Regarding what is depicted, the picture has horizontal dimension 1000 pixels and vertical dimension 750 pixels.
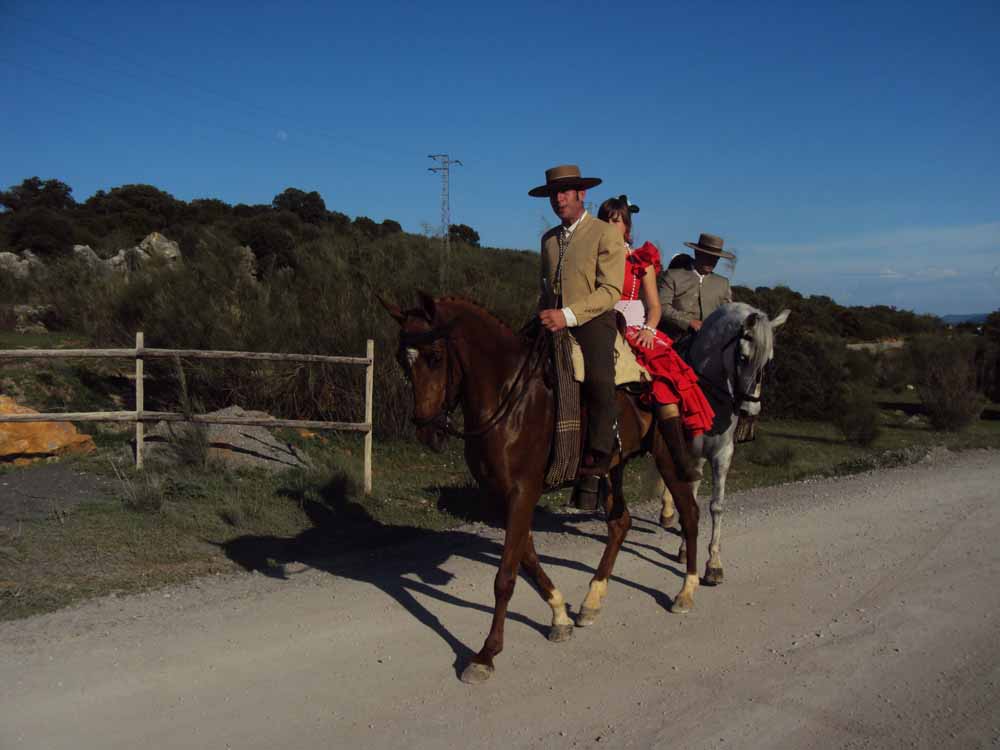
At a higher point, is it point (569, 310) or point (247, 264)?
point (247, 264)

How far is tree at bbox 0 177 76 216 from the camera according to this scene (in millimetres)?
47219

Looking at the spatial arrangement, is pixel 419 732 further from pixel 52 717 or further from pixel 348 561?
pixel 348 561

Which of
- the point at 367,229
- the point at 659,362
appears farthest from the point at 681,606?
the point at 367,229

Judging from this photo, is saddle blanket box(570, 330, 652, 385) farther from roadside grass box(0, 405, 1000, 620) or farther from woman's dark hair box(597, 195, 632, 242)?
roadside grass box(0, 405, 1000, 620)

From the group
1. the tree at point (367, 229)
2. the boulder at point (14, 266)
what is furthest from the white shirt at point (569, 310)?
the boulder at point (14, 266)

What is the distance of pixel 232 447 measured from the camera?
10.7 metres

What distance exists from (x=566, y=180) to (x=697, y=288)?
10.4ft

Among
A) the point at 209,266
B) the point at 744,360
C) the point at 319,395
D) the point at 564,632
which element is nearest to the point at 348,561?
the point at 564,632

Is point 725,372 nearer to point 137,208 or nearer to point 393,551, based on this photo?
point 393,551

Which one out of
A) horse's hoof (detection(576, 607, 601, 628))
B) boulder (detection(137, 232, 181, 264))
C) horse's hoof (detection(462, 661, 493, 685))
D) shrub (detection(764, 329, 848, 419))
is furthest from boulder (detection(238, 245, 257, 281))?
shrub (detection(764, 329, 848, 419))

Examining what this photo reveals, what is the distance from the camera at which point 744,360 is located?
21.8ft

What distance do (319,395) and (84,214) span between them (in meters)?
36.8

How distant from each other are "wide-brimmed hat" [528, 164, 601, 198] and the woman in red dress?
0.87 m

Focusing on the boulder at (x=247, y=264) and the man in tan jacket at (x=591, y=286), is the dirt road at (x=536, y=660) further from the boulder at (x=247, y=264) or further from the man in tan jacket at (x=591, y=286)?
the boulder at (x=247, y=264)
